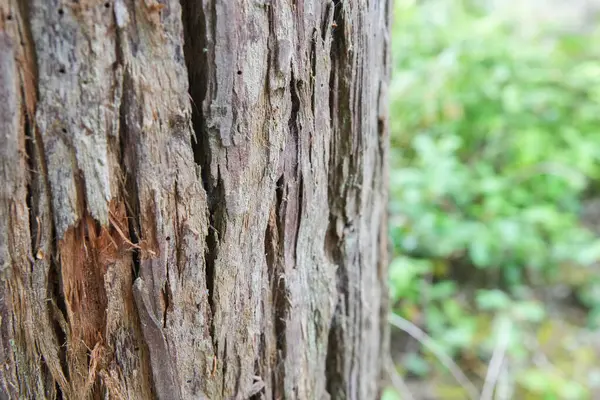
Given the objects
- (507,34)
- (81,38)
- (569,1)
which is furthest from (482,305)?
(569,1)

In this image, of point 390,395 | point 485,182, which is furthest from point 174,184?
point 485,182

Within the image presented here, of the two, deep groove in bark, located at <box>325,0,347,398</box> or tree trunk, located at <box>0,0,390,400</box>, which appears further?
deep groove in bark, located at <box>325,0,347,398</box>

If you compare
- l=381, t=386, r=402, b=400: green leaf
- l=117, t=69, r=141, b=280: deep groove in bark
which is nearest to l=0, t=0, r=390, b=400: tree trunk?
l=117, t=69, r=141, b=280: deep groove in bark

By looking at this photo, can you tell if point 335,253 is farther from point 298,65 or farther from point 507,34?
point 507,34

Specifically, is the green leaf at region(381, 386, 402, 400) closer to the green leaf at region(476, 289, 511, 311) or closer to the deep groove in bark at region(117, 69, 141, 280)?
the green leaf at region(476, 289, 511, 311)

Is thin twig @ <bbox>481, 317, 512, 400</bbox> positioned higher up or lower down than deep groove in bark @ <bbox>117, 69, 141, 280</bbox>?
lower down

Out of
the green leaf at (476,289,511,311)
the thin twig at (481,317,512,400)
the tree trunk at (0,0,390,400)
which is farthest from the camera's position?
the green leaf at (476,289,511,311)

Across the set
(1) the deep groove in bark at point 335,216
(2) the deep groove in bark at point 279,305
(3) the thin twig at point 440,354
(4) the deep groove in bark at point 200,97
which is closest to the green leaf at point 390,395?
(3) the thin twig at point 440,354
